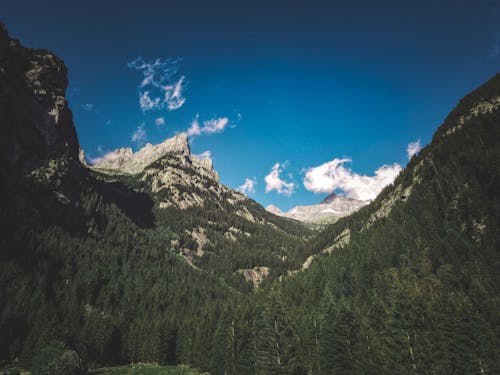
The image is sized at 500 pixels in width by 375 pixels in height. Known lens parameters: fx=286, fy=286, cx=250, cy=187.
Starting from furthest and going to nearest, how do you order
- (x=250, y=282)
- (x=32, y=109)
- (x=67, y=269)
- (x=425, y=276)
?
(x=250, y=282)
(x=32, y=109)
(x=67, y=269)
(x=425, y=276)

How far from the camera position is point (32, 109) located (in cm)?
14038

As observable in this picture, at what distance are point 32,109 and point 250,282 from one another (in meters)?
156

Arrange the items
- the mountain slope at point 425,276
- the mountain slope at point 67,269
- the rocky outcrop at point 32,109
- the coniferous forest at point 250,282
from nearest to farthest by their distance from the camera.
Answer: the mountain slope at point 425,276 < the coniferous forest at point 250,282 < the mountain slope at point 67,269 < the rocky outcrop at point 32,109

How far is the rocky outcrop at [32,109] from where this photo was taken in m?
127

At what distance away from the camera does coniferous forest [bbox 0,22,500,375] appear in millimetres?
38938

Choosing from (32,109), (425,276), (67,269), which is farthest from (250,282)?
(32,109)

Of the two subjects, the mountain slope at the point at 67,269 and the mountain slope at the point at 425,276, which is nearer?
the mountain slope at the point at 425,276

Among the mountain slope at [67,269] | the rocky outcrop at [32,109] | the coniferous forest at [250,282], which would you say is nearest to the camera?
the coniferous forest at [250,282]

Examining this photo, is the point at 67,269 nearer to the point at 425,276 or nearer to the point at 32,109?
the point at 32,109

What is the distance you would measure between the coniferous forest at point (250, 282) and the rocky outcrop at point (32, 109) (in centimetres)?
83

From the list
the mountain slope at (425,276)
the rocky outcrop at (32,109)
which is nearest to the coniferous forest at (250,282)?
the mountain slope at (425,276)

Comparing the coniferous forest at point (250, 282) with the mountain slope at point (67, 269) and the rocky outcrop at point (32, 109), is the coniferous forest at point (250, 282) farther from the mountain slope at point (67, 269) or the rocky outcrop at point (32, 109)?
the rocky outcrop at point (32, 109)

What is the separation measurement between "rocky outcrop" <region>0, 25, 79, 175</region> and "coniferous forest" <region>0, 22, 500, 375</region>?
0.83 metres

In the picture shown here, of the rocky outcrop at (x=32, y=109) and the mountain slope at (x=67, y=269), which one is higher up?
the rocky outcrop at (x=32, y=109)
